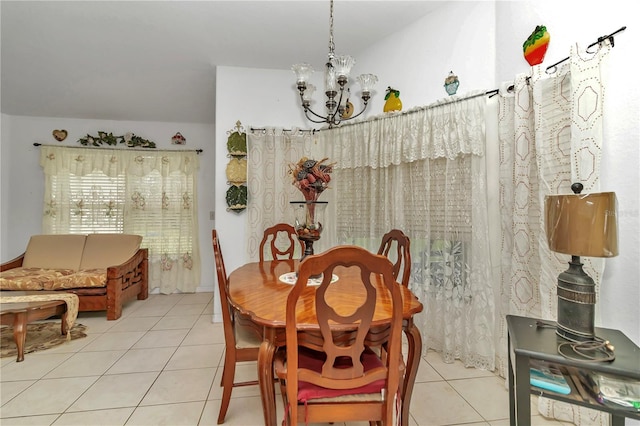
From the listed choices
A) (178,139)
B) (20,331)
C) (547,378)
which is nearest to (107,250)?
(20,331)

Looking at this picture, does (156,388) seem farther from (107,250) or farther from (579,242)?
(107,250)

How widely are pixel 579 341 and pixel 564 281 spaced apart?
219 mm

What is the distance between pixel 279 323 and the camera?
107cm

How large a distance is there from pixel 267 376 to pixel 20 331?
8.16 ft

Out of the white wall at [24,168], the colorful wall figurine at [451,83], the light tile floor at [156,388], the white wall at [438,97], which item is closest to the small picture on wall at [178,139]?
A: the white wall at [438,97]

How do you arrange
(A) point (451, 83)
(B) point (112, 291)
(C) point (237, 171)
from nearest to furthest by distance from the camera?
(A) point (451, 83), (C) point (237, 171), (B) point (112, 291)

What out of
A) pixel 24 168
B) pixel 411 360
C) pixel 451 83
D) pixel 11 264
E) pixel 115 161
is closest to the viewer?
pixel 411 360

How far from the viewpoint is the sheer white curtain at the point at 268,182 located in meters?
3.09

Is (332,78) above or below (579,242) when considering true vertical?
above

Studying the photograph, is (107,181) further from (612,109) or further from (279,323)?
(612,109)

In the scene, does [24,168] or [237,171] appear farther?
[24,168]

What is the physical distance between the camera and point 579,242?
41.4 inches

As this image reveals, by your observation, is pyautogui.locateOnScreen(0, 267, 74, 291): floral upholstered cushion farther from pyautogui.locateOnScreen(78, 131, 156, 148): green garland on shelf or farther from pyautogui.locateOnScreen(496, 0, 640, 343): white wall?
pyautogui.locateOnScreen(496, 0, 640, 343): white wall

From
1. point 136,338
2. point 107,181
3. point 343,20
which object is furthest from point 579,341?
point 107,181
